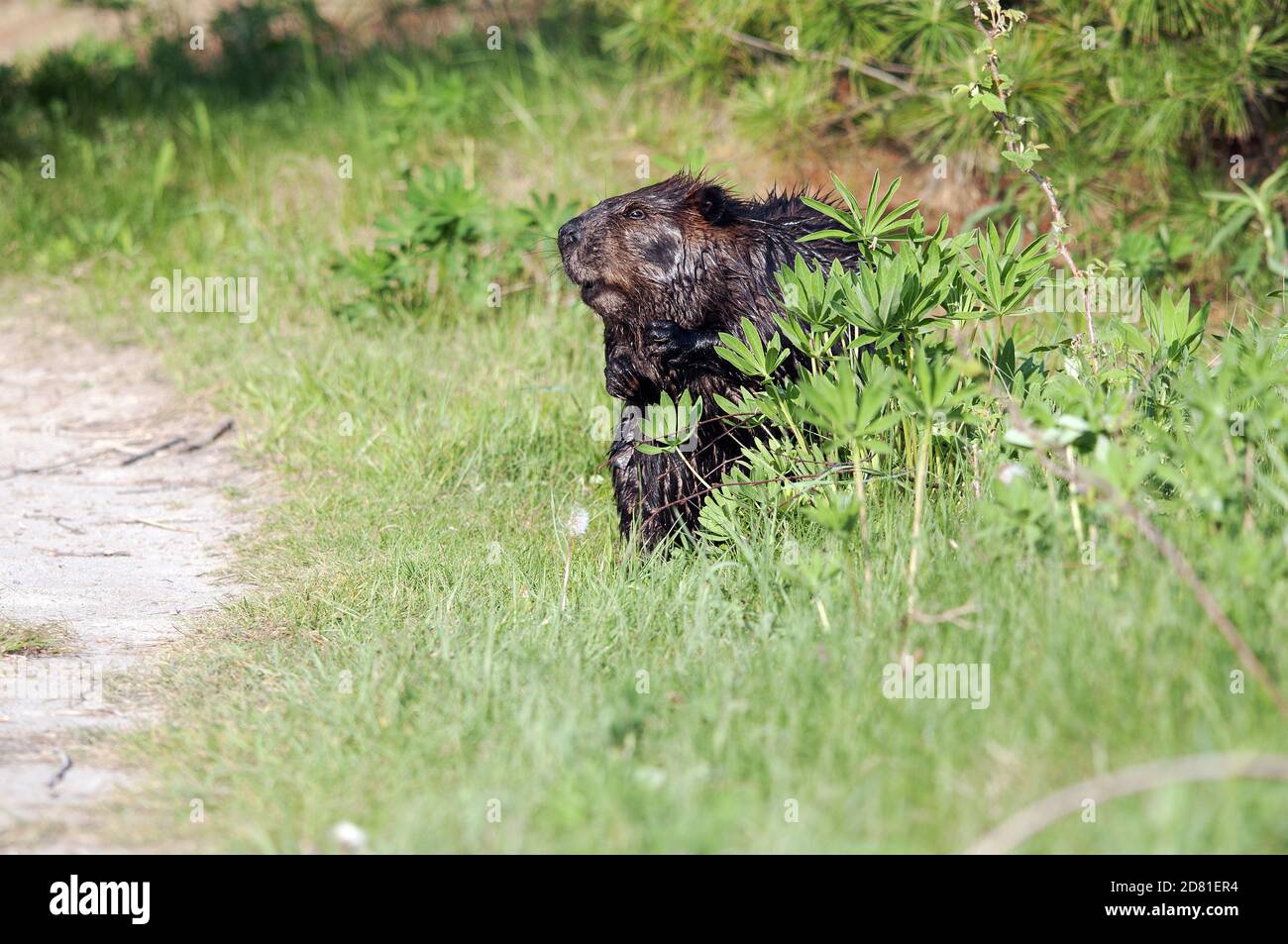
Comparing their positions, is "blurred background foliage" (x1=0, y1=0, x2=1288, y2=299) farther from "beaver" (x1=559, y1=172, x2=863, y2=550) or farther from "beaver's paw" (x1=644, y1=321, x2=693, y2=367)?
"beaver's paw" (x1=644, y1=321, x2=693, y2=367)

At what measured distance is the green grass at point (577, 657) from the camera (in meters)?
2.41

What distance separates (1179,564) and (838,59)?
12.6 feet

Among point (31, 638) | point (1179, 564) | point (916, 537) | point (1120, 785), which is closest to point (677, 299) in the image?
point (916, 537)

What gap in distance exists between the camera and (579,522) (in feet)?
14.4

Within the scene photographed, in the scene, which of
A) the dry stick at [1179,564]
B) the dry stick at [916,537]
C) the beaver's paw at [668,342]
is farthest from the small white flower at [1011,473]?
the beaver's paw at [668,342]

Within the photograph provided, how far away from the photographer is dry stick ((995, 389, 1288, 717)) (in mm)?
2385

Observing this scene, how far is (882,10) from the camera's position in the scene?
5758 millimetres

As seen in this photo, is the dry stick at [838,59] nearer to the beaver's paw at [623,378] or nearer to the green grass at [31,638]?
the beaver's paw at [623,378]

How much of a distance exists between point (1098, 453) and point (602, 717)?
1.11 meters

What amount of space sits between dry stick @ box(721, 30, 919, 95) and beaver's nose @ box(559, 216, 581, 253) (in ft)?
7.22

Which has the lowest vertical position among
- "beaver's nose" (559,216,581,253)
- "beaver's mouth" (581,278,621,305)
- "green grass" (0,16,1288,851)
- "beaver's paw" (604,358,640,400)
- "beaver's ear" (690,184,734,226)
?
"green grass" (0,16,1288,851)

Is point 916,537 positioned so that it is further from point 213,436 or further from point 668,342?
point 213,436

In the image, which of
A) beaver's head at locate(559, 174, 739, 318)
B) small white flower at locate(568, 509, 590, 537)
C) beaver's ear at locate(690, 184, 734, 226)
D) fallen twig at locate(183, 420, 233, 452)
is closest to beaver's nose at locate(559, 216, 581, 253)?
beaver's head at locate(559, 174, 739, 318)
